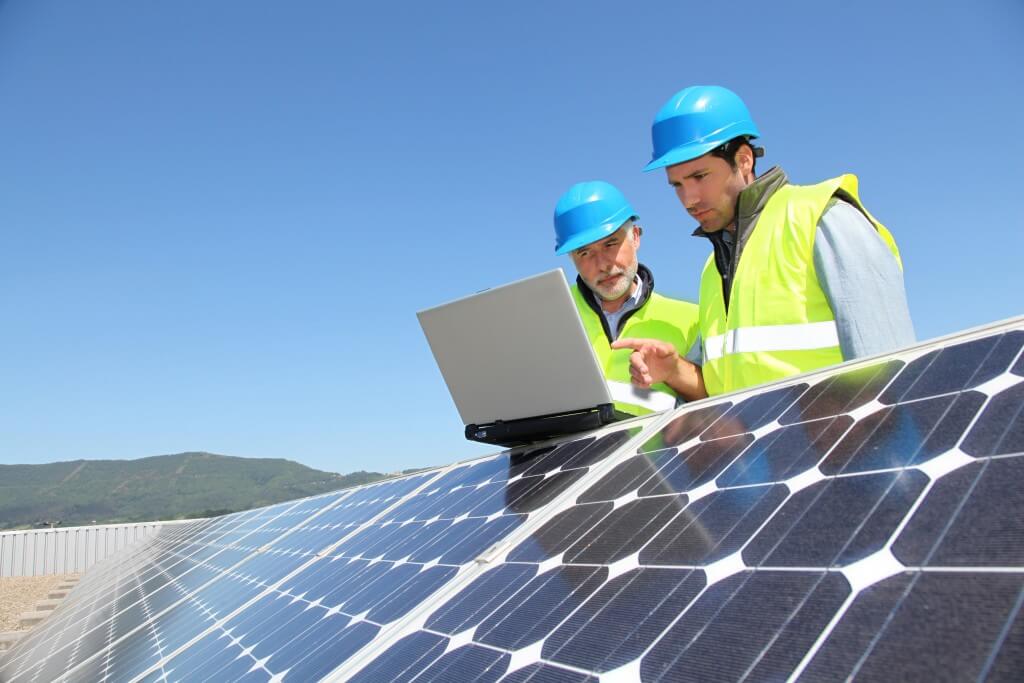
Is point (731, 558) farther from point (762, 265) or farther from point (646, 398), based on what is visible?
point (646, 398)

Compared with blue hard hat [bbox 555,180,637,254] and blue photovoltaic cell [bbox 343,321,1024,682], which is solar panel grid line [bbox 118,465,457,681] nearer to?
blue hard hat [bbox 555,180,637,254]

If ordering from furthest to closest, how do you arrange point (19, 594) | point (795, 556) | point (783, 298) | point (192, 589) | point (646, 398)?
point (19, 594), point (192, 589), point (646, 398), point (783, 298), point (795, 556)

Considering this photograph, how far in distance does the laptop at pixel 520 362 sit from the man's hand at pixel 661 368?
31 centimetres

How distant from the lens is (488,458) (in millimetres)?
5355

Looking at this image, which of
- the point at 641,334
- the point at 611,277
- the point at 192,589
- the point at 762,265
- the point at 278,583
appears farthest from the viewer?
the point at 192,589

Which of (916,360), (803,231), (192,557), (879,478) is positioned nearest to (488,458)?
(803,231)

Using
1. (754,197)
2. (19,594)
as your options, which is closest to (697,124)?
(754,197)

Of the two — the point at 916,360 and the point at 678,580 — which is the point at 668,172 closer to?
the point at 916,360

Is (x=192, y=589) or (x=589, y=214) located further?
(x=192, y=589)

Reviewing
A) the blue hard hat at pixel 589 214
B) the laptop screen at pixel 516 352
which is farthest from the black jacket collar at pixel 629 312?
the laptop screen at pixel 516 352

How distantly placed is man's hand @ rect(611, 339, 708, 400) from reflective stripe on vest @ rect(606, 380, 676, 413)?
1.50 ft

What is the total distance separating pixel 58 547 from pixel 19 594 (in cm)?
655

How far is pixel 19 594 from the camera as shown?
25625 mm

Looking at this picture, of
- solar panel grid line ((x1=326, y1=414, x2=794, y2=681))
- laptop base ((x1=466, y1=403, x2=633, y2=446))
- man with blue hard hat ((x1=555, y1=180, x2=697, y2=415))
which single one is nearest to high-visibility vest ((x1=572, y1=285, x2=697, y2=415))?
man with blue hard hat ((x1=555, y1=180, x2=697, y2=415))
